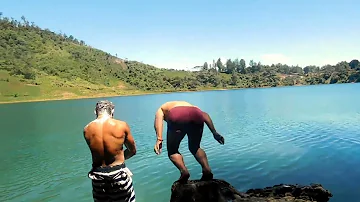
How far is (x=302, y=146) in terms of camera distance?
16859 mm

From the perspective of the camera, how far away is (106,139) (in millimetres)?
4684

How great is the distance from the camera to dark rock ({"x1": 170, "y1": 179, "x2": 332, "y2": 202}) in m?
6.29

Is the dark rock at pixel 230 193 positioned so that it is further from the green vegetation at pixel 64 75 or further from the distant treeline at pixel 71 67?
the distant treeline at pixel 71 67

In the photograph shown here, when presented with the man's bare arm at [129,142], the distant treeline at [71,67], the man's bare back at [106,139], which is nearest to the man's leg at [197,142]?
the man's bare arm at [129,142]

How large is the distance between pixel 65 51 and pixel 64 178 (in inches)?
6650

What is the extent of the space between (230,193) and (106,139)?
3205 mm

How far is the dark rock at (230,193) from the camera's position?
20.6 feet

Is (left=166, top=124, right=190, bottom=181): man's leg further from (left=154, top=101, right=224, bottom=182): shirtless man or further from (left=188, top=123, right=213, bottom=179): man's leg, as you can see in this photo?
(left=188, top=123, right=213, bottom=179): man's leg

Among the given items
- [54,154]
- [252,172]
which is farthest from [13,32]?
[252,172]

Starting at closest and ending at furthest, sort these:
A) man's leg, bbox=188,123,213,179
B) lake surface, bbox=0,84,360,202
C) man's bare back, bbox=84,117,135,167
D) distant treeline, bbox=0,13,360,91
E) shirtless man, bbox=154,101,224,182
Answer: man's bare back, bbox=84,117,135,167, shirtless man, bbox=154,101,224,182, man's leg, bbox=188,123,213,179, lake surface, bbox=0,84,360,202, distant treeline, bbox=0,13,360,91

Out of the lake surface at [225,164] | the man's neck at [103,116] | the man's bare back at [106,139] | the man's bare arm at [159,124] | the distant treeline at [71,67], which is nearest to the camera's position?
the man's bare back at [106,139]

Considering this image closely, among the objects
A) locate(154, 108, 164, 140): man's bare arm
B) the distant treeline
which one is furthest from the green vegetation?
locate(154, 108, 164, 140): man's bare arm

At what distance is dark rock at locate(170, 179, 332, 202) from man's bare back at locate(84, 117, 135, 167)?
2.01m

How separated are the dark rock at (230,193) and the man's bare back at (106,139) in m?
2.01
